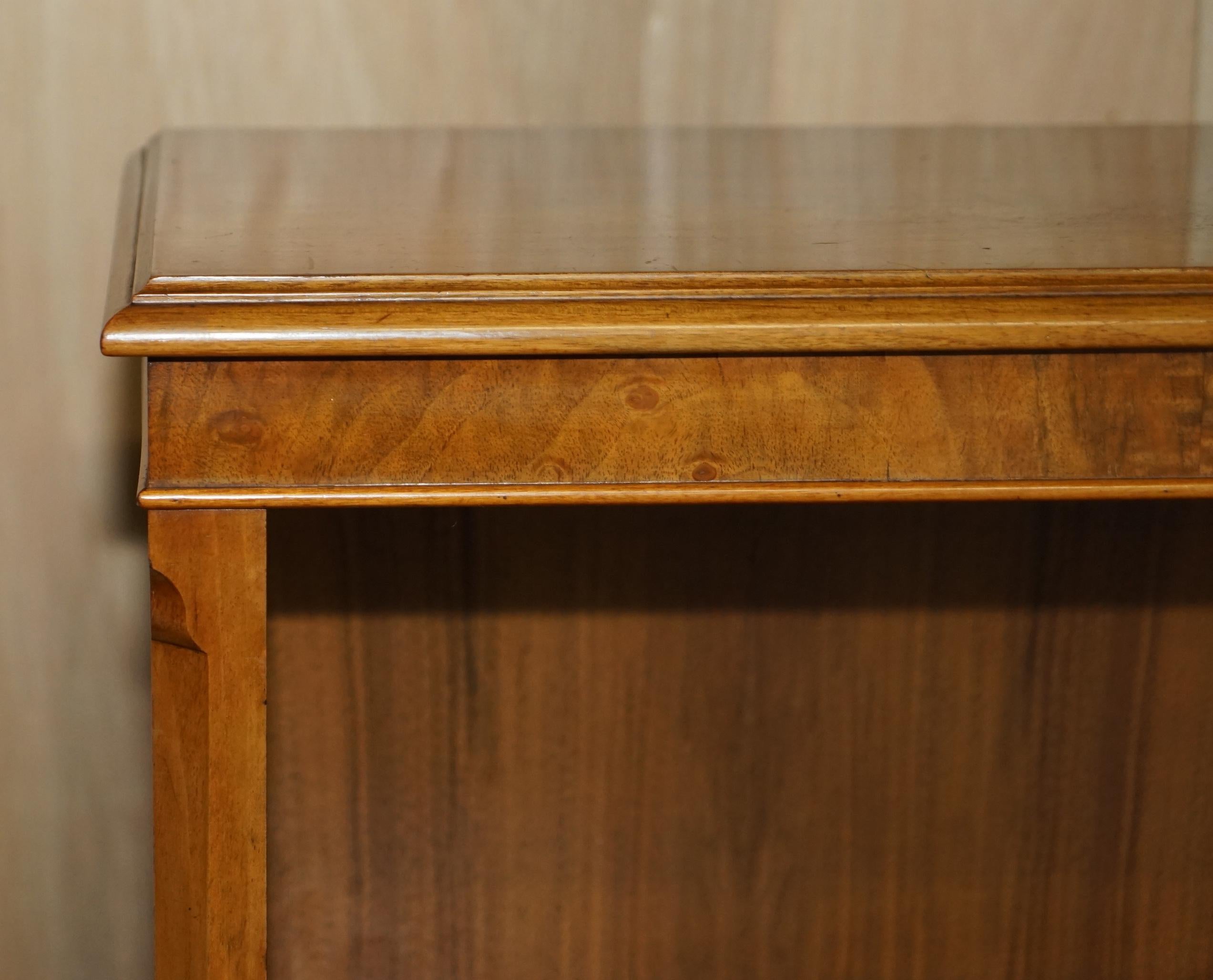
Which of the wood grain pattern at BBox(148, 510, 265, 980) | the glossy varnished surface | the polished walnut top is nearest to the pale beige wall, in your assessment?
the glossy varnished surface

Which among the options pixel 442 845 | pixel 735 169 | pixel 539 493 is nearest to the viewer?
pixel 539 493

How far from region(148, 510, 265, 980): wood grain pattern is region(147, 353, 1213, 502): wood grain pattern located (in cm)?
2

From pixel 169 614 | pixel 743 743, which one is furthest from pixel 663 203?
pixel 743 743

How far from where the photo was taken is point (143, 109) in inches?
32.3

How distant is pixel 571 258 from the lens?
418 millimetres

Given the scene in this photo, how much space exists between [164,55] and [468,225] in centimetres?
43

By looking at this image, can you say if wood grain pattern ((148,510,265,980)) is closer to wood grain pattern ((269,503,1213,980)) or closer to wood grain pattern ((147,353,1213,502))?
wood grain pattern ((147,353,1213,502))

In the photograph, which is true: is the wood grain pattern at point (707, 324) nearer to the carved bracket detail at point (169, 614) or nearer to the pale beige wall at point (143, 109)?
the carved bracket detail at point (169, 614)

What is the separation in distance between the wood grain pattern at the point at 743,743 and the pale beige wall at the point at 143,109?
0.51 ft

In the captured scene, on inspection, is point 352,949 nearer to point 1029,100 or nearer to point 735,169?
point 735,169

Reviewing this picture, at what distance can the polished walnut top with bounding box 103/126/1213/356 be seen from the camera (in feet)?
1.26

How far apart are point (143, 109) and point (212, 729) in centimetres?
52

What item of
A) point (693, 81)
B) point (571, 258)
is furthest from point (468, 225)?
point (693, 81)

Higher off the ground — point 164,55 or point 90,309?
point 164,55
